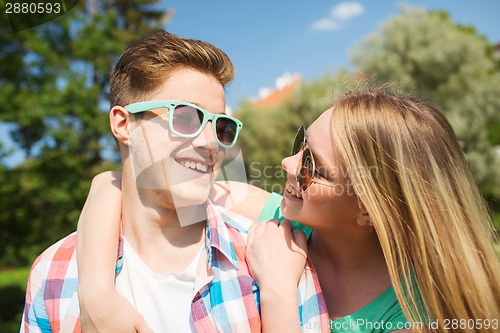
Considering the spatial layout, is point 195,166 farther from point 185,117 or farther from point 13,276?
point 13,276

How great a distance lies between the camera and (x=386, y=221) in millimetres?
1944

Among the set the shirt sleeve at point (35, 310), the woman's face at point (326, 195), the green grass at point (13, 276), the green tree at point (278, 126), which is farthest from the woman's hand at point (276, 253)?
the green grass at point (13, 276)

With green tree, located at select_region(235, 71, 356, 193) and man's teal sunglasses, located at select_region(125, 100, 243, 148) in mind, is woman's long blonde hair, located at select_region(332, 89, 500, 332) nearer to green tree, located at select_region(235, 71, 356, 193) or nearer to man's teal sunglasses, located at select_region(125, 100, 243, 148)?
man's teal sunglasses, located at select_region(125, 100, 243, 148)

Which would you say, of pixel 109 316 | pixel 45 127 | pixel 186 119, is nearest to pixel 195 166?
pixel 186 119

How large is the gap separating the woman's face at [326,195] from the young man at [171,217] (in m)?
0.40

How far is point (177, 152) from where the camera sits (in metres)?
2.13

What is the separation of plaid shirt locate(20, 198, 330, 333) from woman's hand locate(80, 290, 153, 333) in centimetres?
20

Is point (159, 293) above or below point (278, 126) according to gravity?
below

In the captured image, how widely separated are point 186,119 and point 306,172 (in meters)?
0.69

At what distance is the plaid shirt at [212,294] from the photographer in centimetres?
189

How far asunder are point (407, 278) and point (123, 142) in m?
1.67

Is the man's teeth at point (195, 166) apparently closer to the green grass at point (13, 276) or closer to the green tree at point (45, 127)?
the green tree at point (45, 127)

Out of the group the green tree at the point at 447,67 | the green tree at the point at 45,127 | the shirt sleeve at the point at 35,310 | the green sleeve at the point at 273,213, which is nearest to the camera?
the shirt sleeve at the point at 35,310

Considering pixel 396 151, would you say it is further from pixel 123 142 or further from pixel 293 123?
pixel 293 123
